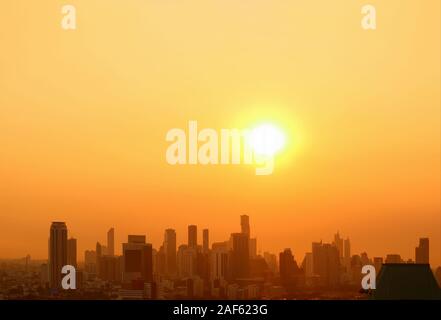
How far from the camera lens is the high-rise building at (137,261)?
4094cm

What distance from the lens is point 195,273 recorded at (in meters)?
42.0

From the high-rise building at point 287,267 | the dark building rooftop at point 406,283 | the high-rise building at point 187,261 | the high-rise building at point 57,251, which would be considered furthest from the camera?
the high-rise building at point 187,261

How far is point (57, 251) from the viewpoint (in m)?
36.8

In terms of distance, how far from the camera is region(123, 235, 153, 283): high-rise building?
4094 centimetres

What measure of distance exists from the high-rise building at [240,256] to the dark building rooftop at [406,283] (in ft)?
37.9

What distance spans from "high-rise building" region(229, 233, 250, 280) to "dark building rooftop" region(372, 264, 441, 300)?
11548mm

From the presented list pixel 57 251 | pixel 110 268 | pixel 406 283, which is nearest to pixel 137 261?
pixel 110 268

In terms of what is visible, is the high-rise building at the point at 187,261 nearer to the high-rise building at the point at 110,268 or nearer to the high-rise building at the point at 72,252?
the high-rise building at the point at 110,268

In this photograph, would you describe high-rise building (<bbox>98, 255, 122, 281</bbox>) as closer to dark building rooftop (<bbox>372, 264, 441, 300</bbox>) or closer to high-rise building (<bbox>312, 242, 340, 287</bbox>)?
high-rise building (<bbox>312, 242, 340, 287</bbox>)

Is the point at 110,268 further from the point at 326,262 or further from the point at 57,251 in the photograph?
the point at 326,262

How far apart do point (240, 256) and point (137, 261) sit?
226 inches

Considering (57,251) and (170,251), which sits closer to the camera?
(57,251)
